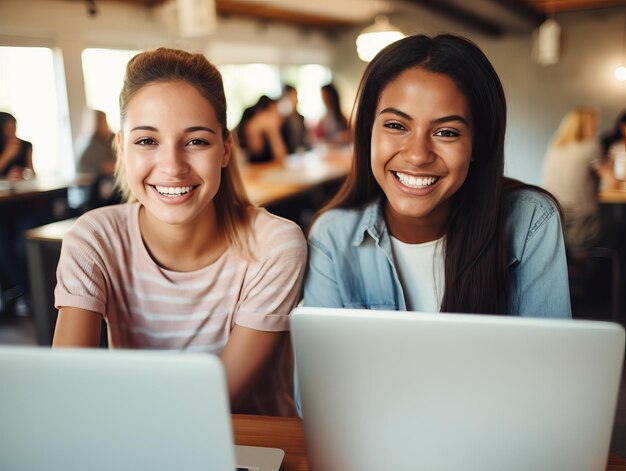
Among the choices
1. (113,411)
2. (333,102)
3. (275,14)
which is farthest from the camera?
(275,14)

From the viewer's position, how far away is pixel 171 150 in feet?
4.13

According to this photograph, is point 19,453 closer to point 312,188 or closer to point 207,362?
point 207,362

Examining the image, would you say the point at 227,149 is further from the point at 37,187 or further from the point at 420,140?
the point at 37,187

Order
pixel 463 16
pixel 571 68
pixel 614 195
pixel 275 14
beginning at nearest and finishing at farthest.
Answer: pixel 614 195 < pixel 463 16 < pixel 571 68 < pixel 275 14

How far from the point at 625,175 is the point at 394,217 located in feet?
8.56

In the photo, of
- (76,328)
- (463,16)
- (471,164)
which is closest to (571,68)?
(463,16)

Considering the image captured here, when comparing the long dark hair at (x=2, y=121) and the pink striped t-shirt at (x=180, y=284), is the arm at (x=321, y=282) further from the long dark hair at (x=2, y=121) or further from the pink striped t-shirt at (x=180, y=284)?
the long dark hair at (x=2, y=121)

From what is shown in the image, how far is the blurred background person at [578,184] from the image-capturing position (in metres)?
3.41

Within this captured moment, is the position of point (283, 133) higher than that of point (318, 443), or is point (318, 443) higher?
point (283, 133)

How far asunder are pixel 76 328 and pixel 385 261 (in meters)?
0.71

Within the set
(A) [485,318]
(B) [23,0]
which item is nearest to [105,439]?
(A) [485,318]

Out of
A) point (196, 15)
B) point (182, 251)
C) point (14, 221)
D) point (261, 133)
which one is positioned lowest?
point (14, 221)

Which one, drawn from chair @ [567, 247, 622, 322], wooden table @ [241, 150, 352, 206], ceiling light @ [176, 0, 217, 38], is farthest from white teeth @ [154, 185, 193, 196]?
chair @ [567, 247, 622, 322]

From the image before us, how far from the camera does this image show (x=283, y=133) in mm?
5844
